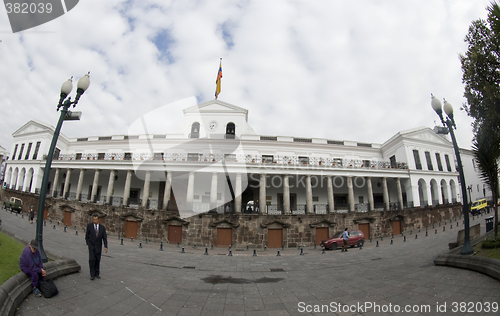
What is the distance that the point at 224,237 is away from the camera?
69.1 feet

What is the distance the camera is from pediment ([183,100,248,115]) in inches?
1215

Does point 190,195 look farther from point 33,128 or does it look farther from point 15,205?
point 33,128

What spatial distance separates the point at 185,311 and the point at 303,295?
12.0 feet

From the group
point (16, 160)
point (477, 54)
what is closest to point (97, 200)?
point (16, 160)

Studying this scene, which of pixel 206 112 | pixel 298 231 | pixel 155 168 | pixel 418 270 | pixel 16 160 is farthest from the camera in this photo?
pixel 16 160

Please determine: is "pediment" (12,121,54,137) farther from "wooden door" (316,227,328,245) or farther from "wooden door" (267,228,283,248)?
"wooden door" (316,227,328,245)

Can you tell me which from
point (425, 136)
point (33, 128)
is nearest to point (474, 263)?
point (425, 136)

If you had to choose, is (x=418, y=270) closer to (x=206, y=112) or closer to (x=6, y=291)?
(x=6, y=291)

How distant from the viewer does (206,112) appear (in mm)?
30922

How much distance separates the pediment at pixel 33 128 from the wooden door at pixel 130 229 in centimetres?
2590

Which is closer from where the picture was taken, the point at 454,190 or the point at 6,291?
the point at 6,291

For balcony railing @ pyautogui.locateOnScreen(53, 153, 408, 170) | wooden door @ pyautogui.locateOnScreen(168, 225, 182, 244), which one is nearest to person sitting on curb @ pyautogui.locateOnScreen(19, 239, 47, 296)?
wooden door @ pyautogui.locateOnScreen(168, 225, 182, 244)

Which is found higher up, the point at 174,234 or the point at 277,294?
the point at 277,294

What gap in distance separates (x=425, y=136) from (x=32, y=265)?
4032 cm
